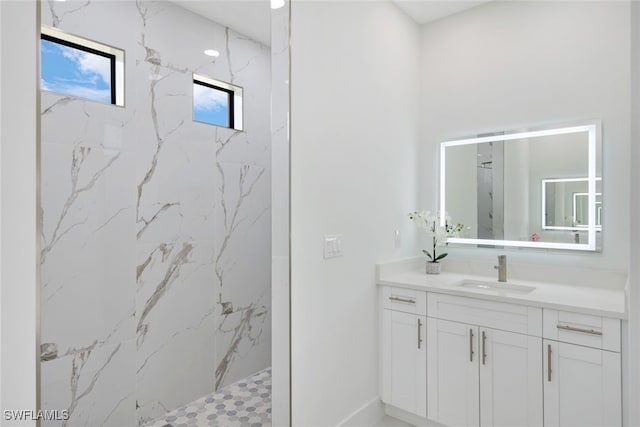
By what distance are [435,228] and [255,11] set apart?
1920 millimetres

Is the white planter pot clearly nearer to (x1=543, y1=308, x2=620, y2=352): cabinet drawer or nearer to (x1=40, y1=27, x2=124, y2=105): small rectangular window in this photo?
(x1=543, y1=308, x2=620, y2=352): cabinet drawer

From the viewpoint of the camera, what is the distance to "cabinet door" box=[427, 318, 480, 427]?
6.56 feet

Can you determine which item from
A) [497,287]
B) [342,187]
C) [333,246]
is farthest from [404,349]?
[342,187]

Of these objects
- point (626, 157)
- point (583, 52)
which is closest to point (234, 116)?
point (583, 52)

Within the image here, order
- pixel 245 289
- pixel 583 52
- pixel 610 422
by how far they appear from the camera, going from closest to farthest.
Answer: pixel 610 422 < pixel 583 52 < pixel 245 289

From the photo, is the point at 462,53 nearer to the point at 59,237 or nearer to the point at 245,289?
the point at 245,289

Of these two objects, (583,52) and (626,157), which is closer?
(626,157)

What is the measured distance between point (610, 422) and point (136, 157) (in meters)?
2.71

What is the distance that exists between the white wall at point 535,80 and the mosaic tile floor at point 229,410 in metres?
1.68

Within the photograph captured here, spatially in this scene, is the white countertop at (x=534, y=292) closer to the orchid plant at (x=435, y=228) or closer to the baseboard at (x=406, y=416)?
the orchid plant at (x=435, y=228)

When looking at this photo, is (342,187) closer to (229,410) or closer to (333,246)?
(333,246)

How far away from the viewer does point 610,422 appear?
64.5 inches
